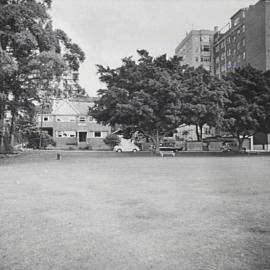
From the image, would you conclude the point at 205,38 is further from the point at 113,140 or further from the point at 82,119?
the point at 113,140

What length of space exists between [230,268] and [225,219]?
7.22 ft

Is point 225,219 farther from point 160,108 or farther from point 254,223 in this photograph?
point 160,108

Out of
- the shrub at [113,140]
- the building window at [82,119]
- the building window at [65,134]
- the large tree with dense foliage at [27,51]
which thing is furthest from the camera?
the building window at [82,119]

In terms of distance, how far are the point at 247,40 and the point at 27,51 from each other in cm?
5259

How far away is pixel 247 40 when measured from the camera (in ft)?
209

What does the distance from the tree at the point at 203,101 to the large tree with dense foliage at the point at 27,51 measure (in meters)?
11.3

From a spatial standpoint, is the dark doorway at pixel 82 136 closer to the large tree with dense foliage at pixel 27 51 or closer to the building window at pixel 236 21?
the large tree with dense foliage at pixel 27 51

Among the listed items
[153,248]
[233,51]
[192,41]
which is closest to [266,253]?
[153,248]

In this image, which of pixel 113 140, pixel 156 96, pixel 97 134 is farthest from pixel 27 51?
pixel 97 134

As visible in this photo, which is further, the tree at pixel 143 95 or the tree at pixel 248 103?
the tree at pixel 248 103

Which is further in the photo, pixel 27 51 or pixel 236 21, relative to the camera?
pixel 236 21

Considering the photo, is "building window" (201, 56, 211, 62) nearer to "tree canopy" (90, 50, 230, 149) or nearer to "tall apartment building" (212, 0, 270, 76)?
"tall apartment building" (212, 0, 270, 76)

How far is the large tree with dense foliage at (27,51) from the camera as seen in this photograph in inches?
782

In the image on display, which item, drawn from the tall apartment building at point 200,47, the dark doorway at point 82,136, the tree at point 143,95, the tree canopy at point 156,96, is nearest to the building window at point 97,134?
the dark doorway at point 82,136
